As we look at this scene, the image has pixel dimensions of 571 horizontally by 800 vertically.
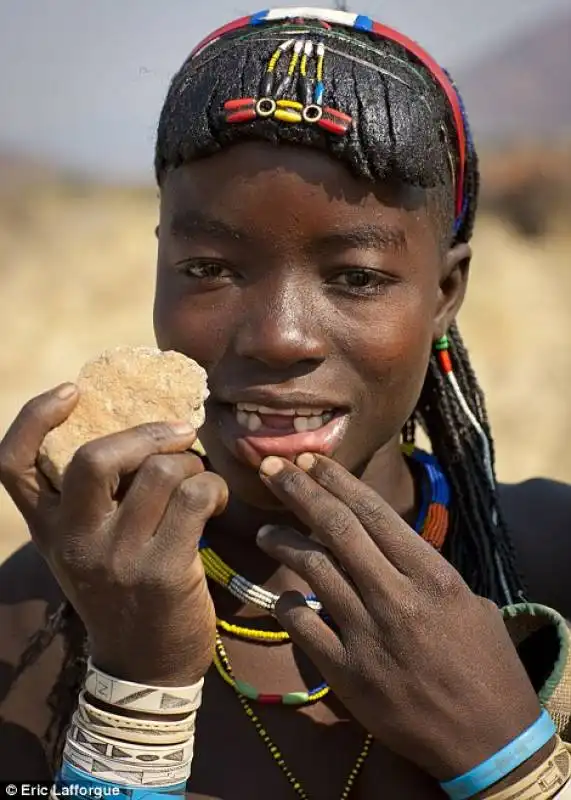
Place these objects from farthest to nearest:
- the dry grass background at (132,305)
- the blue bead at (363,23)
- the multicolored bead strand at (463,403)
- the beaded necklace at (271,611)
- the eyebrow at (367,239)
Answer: the dry grass background at (132,305), the multicolored bead strand at (463,403), the blue bead at (363,23), the beaded necklace at (271,611), the eyebrow at (367,239)

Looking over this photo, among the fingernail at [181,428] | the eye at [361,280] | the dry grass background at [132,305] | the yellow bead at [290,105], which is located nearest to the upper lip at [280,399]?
the eye at [361,280]

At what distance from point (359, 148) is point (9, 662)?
1.32 meters

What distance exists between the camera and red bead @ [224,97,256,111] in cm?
188

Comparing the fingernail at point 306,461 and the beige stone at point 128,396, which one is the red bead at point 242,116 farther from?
the fingernail at point 306,461

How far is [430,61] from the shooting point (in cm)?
217

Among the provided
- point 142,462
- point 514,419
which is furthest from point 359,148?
point 514,419

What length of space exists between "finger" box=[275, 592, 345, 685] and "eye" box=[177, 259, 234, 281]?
24.7 inches

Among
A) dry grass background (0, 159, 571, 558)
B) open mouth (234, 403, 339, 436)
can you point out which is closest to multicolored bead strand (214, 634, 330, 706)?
open mouth (234, 403, 339, 436)

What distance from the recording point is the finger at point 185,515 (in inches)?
58.2

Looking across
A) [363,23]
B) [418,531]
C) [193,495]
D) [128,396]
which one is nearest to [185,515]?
[193,495]

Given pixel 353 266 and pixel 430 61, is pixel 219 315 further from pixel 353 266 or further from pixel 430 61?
pixel 430 61

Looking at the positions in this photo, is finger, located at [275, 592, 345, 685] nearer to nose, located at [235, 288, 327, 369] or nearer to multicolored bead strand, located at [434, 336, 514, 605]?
nose, located at [235, 288, 327, 369]

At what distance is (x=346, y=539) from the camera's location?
161cm

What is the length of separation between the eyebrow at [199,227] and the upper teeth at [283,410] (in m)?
0.31
